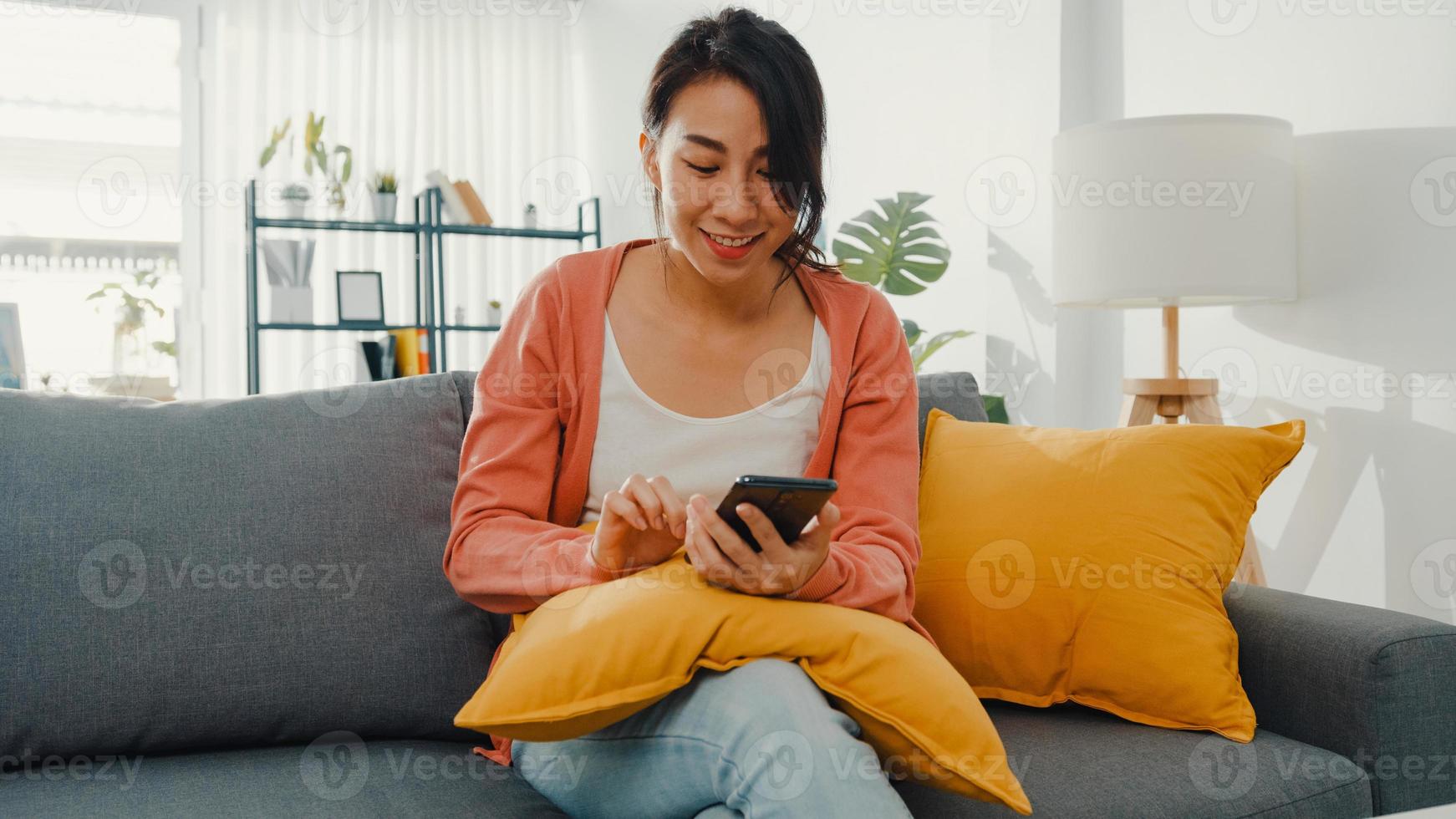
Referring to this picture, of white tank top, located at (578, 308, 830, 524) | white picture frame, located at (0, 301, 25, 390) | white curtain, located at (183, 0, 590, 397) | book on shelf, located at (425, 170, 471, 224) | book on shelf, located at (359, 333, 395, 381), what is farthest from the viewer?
white curtain, located at (183, 0, 590, 397)

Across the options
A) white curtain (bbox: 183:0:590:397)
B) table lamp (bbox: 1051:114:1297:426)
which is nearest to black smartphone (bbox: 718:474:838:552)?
table lamp (bbox: 1051:114:1297:426)

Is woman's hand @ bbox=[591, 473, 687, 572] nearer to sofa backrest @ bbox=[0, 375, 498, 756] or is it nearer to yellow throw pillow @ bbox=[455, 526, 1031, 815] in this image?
yellow throw pillow @ bbox=[455, 526, 1031, 815]

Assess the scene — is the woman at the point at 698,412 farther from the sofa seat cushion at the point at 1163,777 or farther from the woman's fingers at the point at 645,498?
the sofa seat cushion at the point at 1163,777

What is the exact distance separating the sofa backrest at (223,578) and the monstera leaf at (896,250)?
1.70 meters

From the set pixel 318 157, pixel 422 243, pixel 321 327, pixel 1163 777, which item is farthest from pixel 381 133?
pixel 1163 777

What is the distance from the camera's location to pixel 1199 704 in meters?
1.33

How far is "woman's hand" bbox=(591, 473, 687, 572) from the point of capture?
3.48 ft

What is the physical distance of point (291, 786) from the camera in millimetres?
1134

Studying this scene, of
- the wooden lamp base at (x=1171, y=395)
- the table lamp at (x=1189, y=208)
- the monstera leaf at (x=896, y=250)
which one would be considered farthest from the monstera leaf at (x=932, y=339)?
the table lamp at (x=1189, y=208)

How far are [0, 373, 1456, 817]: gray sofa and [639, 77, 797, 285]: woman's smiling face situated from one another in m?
0.46

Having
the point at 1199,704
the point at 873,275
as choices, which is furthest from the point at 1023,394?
the point at 1199,704

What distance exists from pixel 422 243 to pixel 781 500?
Result: 430cm

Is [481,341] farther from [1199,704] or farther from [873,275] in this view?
[1199,704]

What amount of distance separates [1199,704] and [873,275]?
1.73 metres
